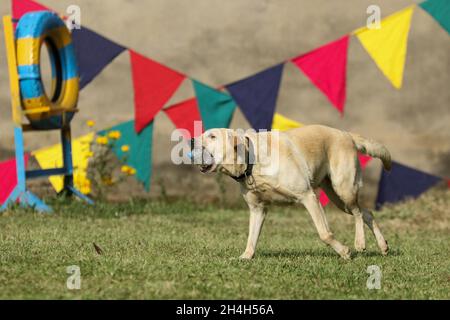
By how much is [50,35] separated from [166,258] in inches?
189

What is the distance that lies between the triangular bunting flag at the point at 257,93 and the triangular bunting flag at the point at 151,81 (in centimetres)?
83

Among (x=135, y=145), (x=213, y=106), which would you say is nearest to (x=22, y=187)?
(x=135, y=145)

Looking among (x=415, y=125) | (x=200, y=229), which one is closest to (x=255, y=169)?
(x=200, y=229)

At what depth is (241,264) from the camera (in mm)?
5512

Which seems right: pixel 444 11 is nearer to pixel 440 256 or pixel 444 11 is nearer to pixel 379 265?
pixel 440 256

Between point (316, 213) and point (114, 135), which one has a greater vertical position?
point (114, 135)

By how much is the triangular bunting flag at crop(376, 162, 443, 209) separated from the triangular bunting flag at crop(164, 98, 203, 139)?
2775mm

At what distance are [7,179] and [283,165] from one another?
19.3ft

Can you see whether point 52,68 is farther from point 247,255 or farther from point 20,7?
point 247,255

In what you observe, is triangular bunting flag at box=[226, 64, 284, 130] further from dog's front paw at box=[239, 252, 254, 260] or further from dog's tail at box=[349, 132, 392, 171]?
dog's front paw at box=[239, 252, 254, 260]

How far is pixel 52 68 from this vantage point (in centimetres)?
1013

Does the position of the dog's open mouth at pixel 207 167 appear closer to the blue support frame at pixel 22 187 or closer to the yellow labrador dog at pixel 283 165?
the yellow labrador dog at pixel 283 165

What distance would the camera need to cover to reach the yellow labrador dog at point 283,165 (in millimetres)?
5582

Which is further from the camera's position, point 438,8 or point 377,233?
point 438,8
